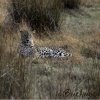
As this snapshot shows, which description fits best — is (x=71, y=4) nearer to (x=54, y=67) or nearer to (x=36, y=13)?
(x=36, y=13)

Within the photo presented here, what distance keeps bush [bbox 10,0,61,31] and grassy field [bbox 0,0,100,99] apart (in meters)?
0.21

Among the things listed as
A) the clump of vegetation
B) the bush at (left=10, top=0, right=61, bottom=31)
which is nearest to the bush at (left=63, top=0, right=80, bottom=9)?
the bush at (left=10, top=0, right=61, bottom=31)

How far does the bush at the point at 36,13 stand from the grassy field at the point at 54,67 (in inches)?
8.3

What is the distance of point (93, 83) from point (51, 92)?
60 centimetres

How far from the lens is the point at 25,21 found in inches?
315

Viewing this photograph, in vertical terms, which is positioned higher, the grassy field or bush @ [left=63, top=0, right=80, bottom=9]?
the grassy field

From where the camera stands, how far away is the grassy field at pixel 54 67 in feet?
15.5

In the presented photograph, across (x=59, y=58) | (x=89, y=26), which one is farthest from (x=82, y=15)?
(x=59, y=58)

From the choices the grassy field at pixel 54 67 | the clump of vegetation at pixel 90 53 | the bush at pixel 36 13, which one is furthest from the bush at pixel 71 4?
the clump of vegetation at pixel 90 53

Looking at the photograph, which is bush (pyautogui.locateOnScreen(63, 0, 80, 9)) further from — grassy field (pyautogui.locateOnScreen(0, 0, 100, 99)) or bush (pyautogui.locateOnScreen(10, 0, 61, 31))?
bush (pyautogui.locateOnScreen(10, 0, 61, 31))

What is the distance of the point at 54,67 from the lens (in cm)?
587

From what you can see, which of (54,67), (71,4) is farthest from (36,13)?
(54,67)

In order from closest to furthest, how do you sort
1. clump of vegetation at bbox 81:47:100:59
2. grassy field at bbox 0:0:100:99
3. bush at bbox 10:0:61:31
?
grassy field at bbox 0:0:100:99, clump of vegetation at bbox 81:47:100:59, bush at bbox 10:0:61:31

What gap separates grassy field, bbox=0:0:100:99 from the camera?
4.71 metres
